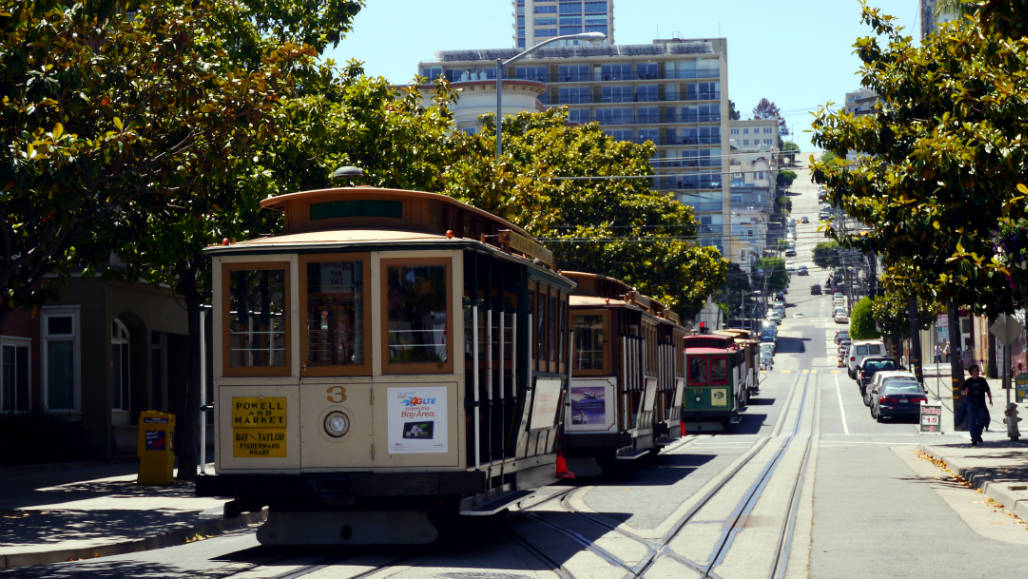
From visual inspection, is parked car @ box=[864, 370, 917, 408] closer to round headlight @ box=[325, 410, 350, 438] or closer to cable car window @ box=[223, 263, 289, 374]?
round headlight @ box=[325, 410, 350, 438]

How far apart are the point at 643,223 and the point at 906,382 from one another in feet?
36.6

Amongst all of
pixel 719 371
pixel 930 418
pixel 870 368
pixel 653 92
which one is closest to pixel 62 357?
pixel 719 371

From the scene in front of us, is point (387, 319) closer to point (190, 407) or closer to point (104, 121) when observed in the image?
point (104, 121)

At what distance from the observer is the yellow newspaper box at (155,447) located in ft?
70.4

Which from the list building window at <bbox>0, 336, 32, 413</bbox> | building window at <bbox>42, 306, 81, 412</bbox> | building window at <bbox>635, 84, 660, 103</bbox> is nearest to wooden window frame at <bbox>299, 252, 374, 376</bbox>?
building window at <bbox>0, 336, 32, 413</bbox>

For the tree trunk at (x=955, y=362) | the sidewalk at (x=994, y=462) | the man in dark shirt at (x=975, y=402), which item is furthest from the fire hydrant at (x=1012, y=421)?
the tree trunk at (x=955, y=362)

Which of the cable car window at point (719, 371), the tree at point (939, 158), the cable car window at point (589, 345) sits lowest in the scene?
the cable car window at point (719, 371)

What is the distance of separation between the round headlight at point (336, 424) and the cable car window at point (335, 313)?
430mm

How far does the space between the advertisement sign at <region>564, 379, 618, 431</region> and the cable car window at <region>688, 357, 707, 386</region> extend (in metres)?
22.0

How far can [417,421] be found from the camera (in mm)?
12445

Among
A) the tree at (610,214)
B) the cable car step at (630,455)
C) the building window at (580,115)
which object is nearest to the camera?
the cable car step at (630,455)

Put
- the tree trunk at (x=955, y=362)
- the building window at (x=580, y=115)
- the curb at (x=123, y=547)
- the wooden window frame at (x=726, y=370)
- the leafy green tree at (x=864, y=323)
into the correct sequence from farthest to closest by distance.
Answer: the building window at (x=580, y=115) < the leafy green tree at (x=864, y=323) < the wooden window frame at (x=726, y=370) < the tree trunk at (x=955, y=362) < the curb at (x=123, y=547)

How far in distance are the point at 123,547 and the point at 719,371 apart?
31.4 m

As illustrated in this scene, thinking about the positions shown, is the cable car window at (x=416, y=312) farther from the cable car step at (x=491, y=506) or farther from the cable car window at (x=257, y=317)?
the cable car step at (x=491, y=506)
